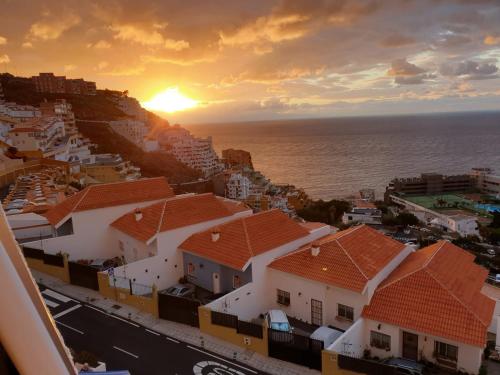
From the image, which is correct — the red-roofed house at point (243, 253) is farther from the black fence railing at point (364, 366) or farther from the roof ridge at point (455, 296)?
the roof ridge at point (455, 296)

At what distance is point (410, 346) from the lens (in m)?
17.6

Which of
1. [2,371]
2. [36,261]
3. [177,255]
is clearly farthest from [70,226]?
[2,371]

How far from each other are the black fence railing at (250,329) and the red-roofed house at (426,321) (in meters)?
2.98

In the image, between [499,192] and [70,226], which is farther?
[499,192]

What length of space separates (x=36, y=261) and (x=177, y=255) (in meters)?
8.05

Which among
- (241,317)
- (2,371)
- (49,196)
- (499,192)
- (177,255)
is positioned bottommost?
(499,192)

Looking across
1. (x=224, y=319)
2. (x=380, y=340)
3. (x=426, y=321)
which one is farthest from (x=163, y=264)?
(x=426, y=321)

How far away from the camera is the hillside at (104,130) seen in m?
102

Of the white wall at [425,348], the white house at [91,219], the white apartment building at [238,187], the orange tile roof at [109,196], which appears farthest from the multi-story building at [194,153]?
the white wall at [425,348]

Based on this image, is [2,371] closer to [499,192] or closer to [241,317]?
[241,317]

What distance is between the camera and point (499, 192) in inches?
4451

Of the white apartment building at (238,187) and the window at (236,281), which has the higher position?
the window at (236,281)

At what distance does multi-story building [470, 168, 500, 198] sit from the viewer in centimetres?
11500

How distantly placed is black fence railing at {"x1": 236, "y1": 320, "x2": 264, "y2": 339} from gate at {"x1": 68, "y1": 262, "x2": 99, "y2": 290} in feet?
29.4
